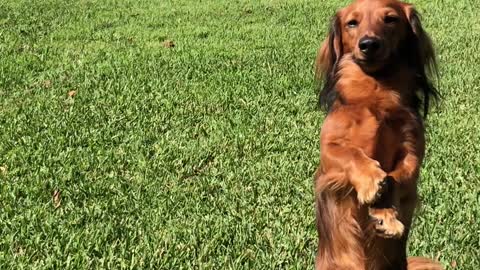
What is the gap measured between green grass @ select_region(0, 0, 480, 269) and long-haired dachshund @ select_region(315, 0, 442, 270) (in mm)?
656

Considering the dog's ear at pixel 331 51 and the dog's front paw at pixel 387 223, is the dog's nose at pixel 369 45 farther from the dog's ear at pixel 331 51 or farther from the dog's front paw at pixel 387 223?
the dog's front paw at pixel 387 223

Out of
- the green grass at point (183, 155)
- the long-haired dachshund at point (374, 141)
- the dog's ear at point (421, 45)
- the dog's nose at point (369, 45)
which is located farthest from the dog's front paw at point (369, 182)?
the green grass at point (183, 155)

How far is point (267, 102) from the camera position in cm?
628

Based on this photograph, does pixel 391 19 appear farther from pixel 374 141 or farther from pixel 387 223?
pixel 387 223

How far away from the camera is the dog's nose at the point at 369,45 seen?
9.40ft

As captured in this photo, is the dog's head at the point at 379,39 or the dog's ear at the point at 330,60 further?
the dog's ear at the point at 330,60

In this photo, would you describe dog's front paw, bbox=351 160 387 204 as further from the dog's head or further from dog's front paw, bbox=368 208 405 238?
the dog's head

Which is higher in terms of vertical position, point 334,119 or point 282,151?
point 334,119

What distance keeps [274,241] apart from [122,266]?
90cm

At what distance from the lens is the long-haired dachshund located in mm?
2668

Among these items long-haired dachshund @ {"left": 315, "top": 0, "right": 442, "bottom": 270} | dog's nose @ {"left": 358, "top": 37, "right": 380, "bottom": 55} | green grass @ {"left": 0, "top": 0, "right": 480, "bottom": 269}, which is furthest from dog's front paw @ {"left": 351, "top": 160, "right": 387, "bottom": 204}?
green grass @ {"left": 0, "top": 0, "right": 480, "bottom": 269}

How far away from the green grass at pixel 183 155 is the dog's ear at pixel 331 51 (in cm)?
105

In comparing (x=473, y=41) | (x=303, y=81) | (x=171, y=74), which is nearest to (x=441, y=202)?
(x=303, y=81)

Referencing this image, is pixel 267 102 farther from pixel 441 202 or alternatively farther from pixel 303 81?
pixel 441 202
